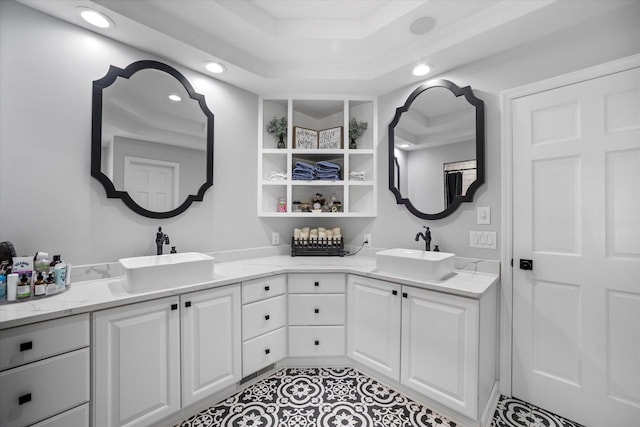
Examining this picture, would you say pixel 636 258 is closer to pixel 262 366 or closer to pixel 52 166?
pixel 262 366

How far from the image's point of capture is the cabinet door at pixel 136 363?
1331 mm

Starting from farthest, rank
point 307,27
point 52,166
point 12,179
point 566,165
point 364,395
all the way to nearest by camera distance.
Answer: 1. point 307,27
2. point 364,395
3. point 566,165
4. point 52,166
5. point 12,179

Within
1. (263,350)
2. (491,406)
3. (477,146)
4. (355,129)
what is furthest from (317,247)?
(491,406)

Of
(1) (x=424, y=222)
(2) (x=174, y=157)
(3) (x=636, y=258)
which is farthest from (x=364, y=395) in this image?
(2) (x=174, y=157)

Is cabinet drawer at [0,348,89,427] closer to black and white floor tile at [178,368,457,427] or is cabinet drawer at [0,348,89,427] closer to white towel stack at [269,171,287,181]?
black and white floor tile at [178,368,457,427]

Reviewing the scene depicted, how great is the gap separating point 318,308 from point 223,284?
2.61 ft

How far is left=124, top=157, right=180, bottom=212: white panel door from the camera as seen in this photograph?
1.85m

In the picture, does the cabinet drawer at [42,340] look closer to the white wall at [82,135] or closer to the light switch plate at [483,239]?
the white wall at [82,135]

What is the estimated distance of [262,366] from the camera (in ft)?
6.57

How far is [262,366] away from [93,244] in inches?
55.7

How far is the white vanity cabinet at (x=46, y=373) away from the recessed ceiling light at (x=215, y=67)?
1.87m

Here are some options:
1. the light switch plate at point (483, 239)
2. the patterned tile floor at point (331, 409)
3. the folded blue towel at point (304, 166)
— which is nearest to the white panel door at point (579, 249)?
the light switch plate at point (483, 239)

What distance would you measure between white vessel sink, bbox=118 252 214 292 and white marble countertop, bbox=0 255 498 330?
0.18ft

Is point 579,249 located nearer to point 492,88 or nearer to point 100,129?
point 492,88
